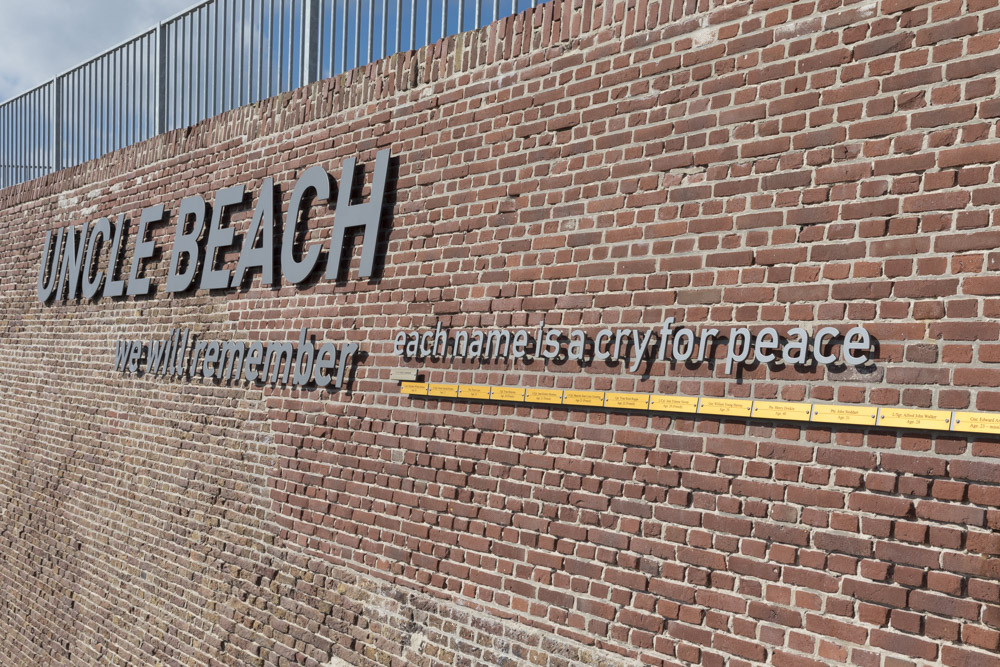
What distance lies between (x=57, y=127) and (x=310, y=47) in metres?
5.51

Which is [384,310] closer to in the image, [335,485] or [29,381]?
[335,485]

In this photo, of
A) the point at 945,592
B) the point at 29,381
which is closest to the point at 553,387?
the point at 945,592

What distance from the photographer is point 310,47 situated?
6.43m

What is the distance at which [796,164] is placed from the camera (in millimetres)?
3391

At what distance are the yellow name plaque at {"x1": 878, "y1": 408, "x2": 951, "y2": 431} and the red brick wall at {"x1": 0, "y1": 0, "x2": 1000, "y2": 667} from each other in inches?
1.7

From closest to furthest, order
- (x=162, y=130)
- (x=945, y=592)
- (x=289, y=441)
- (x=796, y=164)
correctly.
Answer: (x=945, y=592) → (x=796, y=164) → (x=289, y=441) → (x=162, y=130)

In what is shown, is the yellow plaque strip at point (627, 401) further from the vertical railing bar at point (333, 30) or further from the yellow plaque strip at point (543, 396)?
the vertical railing bar at point (333, 30)

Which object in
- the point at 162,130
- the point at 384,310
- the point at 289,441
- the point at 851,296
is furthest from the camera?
the point at 162,130

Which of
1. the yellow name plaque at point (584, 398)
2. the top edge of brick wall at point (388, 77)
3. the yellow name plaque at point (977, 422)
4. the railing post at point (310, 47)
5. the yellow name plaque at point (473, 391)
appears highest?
the railing post at point (310, 47)

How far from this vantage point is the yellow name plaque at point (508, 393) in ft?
14.1

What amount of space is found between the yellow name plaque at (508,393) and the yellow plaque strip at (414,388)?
0.57 m

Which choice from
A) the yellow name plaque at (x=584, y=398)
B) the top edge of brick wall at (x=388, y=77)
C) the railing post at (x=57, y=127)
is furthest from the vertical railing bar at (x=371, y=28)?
the railing post at (x=57, y=127)

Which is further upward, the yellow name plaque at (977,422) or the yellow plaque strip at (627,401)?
the yellow plaque strip at (627,401)

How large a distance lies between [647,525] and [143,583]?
16.6 feet
